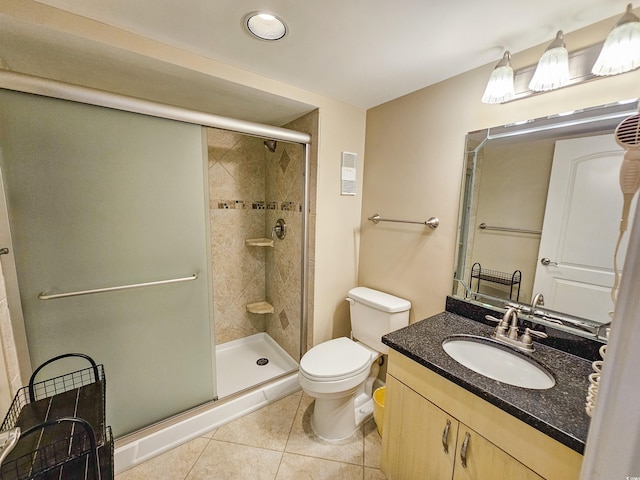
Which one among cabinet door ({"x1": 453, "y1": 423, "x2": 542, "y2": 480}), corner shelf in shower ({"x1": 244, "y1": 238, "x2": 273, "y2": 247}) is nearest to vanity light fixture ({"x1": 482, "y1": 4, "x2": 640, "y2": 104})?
cabinet door ({"x1": 453, "y1": 423, "x2": 542, "y2": 480})

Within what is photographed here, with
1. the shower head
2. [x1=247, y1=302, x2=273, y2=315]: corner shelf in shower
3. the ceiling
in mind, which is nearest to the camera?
the ceiling

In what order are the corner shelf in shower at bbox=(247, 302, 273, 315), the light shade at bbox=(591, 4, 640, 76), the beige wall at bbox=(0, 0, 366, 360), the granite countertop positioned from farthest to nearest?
the corner shelf in shower at bbox=(247, 302, 273, 315)
the beige wall at bbox=(0, 0, 366, 360)
the light shade at bbox=(591, 4, 640, 76)
the granite countertop

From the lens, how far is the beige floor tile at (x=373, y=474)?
1315 mm

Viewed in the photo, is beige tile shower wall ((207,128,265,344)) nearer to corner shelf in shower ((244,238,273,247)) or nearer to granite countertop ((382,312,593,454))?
corner shelf in shower ((244,238,273,247))

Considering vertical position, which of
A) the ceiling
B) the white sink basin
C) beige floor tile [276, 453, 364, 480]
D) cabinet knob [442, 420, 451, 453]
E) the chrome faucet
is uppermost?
the ceiling

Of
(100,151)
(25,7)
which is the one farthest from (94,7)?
(100,151)

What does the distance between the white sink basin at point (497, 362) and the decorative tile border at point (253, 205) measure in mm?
1354

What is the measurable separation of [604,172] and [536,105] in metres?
0.40

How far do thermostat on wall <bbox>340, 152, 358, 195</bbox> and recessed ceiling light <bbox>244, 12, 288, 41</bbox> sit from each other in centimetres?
86

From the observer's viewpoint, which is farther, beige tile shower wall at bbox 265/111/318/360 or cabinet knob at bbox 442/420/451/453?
beige tile shower wall at bbox 265/111/318/360

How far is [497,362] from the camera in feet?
3.68

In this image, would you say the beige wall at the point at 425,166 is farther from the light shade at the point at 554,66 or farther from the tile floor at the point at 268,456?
the tile floor at the point at 268,456

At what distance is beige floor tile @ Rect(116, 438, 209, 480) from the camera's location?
131 cm

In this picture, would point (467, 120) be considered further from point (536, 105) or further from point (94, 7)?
point (94, 7)
